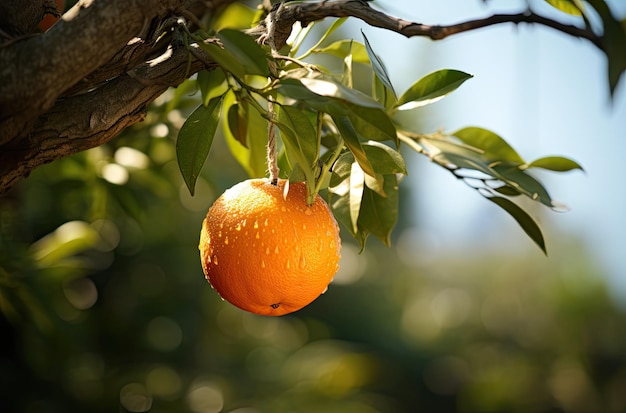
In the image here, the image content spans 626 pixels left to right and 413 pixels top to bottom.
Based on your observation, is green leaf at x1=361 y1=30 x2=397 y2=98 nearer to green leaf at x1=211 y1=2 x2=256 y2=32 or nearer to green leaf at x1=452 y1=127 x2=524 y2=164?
green leaf at x1=452 y1=127 x2=524 y2=164

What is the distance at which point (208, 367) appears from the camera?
1.62 m

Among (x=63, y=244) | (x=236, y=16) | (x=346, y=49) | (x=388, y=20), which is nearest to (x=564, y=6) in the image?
(x=388, y=20)

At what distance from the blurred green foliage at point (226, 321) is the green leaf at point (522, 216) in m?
0.39

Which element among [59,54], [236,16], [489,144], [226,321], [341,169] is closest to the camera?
[59,54]

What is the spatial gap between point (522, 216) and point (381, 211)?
4.7 inches

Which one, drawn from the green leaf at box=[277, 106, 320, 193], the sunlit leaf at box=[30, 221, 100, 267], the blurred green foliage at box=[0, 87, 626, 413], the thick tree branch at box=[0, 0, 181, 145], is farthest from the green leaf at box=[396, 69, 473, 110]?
the sunlit leaf at box=[30, 221, 100, 267]

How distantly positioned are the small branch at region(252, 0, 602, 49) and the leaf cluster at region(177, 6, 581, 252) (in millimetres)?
20

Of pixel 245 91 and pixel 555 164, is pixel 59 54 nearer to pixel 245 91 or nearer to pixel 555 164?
pixel 245 91

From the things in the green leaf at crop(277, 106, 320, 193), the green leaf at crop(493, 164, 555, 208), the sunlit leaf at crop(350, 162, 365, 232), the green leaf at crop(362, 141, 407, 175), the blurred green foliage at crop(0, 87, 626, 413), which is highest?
the green leaf at crop(277, 106, 320, 193)

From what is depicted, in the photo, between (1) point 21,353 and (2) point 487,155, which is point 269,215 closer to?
(2) point 487,155

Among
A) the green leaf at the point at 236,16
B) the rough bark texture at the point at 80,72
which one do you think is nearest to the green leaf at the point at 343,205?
the rough bark texture at the point at 80,72

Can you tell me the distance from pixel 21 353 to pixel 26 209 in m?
0.42

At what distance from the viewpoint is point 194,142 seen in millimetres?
419

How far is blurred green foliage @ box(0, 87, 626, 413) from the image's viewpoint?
77 centimetres
